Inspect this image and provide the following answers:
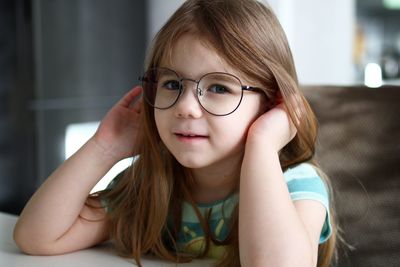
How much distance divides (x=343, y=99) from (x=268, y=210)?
0.41 meters

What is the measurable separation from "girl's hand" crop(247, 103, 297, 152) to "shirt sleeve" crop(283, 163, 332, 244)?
0.08m

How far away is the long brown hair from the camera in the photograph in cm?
97

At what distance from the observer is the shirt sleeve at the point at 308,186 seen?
102 cm

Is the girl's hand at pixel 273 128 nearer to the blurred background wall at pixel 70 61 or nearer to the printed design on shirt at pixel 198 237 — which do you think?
the printed design on shirt at pixel 198 237

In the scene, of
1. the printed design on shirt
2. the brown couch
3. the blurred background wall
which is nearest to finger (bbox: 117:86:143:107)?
the printed design on shirt

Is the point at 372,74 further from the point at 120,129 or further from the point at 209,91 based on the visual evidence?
the point at 209,91

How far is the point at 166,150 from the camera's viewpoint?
1.12m

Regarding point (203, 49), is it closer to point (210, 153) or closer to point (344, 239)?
point (210, 153)

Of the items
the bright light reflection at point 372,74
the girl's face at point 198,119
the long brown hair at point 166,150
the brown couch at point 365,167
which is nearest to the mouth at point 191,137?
the girl's face at point 198,119

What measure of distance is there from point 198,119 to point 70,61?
203cm

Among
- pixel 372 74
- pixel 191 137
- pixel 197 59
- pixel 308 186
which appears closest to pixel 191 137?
pixel 191 137

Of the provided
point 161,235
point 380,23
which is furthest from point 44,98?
point 380,23

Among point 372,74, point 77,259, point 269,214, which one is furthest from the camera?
point 372,74

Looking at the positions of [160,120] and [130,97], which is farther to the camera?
[130,97]
